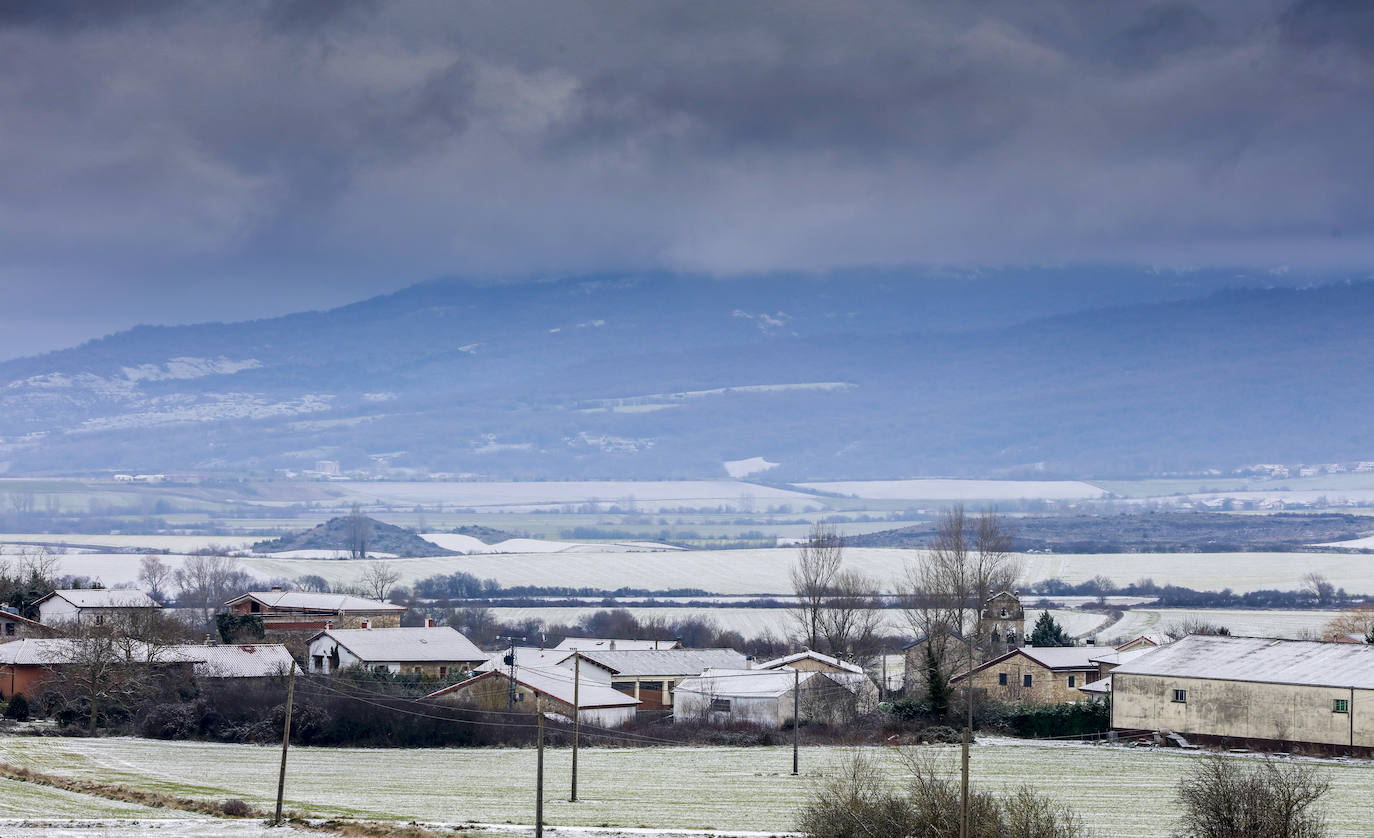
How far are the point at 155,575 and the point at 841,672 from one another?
105029 millimetres

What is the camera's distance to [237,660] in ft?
284

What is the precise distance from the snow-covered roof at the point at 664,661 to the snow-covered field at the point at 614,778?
2219 centimetres

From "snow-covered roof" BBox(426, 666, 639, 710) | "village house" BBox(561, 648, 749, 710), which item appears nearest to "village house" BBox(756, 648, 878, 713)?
"village house" BBox(561, 648, 749, 710)

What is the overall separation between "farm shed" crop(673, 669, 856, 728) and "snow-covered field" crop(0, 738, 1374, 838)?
9.73 m

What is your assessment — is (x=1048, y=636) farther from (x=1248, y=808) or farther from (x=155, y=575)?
(x=155, y=575)

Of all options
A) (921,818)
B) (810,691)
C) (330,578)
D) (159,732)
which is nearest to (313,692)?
(159,732)

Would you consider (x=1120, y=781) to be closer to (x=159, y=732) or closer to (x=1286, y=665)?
(x=1286, y=665)

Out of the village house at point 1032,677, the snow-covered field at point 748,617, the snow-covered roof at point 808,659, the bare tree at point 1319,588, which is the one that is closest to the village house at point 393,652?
the snow-covered roof at point 808,659

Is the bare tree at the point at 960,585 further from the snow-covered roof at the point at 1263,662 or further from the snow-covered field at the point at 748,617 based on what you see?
the snow-covered roof at the point at 1263,662

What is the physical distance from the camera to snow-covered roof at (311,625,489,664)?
9256 cm

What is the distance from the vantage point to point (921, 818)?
118 feet

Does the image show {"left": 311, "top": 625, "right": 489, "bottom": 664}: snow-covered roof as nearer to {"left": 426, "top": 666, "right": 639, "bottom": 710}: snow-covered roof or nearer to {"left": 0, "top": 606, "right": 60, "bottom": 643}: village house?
{"left": 426, "top": 666, "right": 639, "bottom": 710}: snow-covered roof

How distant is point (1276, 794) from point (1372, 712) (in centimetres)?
3311

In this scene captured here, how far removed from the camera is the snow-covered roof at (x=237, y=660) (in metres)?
83.9
